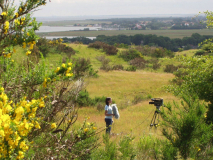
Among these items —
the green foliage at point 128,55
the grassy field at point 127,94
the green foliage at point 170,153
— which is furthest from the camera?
the green foliage at point 128,55

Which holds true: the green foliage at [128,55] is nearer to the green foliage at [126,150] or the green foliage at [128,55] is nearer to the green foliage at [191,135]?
the green foliage at [191,135]

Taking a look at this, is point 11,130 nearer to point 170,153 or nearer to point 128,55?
point 170,153

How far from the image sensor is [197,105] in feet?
14.7

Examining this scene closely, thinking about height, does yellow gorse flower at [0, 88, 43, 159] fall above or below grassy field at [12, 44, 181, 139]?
above

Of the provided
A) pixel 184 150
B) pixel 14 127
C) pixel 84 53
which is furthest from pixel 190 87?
pixel 84 53

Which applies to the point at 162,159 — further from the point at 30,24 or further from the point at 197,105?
the point at 30,24

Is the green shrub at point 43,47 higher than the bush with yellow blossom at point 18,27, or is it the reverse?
the bush with yellow blossom at point 18,27

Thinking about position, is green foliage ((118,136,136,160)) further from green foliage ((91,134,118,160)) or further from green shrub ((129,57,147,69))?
green shrub ((129,57,147,69))

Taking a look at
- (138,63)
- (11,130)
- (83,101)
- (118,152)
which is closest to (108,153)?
(118,152)

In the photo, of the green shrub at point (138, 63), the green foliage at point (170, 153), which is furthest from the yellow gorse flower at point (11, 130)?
the green shrub at point (138, 63)

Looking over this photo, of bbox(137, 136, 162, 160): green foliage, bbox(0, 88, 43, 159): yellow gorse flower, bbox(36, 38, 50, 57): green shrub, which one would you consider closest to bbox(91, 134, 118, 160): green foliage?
bbox(137, 136, 162, 160): green foliage

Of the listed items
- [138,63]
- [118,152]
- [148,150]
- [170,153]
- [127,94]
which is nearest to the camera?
[170,153]

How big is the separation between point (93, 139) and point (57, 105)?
140 cm

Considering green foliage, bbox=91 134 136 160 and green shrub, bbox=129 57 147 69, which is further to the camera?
green shrub, bbox=129 57 147 69
